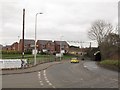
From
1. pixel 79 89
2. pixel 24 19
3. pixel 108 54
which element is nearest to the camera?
pixel 79 89

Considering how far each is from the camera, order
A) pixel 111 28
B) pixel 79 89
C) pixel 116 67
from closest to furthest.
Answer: pixel 79 89, pixel 116 67, pixel 111 28

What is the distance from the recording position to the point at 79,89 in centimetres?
1591

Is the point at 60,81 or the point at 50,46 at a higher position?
the point at 50,46

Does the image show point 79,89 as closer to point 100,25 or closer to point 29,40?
point 100,25

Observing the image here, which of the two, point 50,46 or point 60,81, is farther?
point 50,46

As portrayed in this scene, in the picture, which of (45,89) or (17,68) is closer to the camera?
(45,89)

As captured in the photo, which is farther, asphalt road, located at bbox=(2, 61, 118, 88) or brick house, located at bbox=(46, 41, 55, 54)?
brick house, located at bbox=(46, 41, 55, 54)

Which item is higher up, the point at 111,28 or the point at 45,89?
the point at 111,28

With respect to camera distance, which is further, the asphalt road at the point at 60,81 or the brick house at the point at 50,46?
the brick house at the point at 50,46

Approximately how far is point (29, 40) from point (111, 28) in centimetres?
7004

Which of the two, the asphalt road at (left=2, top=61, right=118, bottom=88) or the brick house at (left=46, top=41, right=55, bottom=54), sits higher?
the brick house at (left=46, top=41, right=55, bottom=54)

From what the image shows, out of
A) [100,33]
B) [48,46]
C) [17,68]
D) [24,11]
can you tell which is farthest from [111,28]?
[48,46]

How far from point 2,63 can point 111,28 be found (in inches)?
2033

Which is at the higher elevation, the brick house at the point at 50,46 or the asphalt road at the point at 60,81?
the brick house at the point at 50,46
